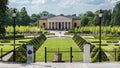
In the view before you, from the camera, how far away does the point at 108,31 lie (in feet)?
306

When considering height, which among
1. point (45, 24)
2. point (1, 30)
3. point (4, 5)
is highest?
point (4, 5)

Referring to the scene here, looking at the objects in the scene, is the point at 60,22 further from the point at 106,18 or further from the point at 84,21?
the point at 106,18

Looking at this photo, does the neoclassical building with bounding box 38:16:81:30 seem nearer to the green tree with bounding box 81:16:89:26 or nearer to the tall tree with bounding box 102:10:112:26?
the green tree with bounding box 81:16:89:26

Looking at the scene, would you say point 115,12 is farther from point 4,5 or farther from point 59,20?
point 4,5

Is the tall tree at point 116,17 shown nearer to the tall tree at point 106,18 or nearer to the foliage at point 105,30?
the tall tree at point 106,18

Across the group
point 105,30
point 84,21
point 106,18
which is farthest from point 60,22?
point 105,30

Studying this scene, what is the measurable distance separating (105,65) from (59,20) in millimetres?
124916

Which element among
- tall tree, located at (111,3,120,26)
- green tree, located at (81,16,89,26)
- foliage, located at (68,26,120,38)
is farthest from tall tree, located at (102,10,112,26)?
green tree, located at (81,16,89,26)

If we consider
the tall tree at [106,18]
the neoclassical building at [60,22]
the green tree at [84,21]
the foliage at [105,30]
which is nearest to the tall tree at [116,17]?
the tall tree at [106,18]

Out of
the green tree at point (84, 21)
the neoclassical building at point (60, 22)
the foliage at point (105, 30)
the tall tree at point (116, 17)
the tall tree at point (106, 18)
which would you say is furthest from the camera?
the green tree at point (84, 21)

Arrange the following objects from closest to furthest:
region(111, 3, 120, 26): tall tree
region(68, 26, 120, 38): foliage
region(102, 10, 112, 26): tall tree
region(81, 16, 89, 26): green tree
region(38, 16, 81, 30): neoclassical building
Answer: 1. region(68, 26, 120, 38): foliage
2. region(111, 3, 120, 26): tall tree
3. region(102, 10, 112, 26): tall tree
4. region(38, 16, 81, 30): neoclassical building
5. region(81, 16, 89, 26): green tree

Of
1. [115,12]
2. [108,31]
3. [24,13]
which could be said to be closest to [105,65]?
[108,31]

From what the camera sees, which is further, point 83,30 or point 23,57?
point 83,30

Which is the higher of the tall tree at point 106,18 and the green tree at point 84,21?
the tall tree at point 106,18
